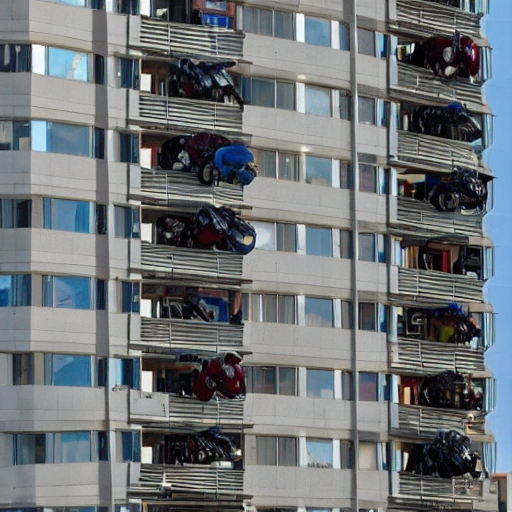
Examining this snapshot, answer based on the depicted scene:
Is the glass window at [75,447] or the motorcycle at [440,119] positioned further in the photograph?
the motorcycle at [440,119]

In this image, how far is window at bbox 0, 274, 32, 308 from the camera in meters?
62.0

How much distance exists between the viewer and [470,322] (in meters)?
71.2

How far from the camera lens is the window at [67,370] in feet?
203

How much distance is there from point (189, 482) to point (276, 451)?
12.5 feet

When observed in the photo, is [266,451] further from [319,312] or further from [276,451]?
[319,312]

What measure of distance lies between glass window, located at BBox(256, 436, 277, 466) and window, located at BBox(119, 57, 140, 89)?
1159 cm

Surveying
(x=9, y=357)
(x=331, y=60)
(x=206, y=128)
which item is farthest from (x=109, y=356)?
(x=331, y=60)

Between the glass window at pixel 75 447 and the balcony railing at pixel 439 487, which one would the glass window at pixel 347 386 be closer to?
the balcony railing at pixel 439 487

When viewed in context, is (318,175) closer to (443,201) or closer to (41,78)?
(443,201)

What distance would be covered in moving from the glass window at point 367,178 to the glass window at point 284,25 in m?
4.90

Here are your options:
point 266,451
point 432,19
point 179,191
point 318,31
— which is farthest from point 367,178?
point 266,451

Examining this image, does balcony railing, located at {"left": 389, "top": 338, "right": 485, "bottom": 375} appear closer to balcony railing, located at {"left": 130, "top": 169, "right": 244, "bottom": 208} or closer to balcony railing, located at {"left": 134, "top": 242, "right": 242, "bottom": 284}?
balcony railing, located at {"left": 134, "top": 242, "right": 242, "bottom": 284}

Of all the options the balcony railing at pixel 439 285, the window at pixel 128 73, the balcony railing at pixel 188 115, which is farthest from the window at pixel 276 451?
the window at pixel 128 73

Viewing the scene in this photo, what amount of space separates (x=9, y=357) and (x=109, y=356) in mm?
2965
